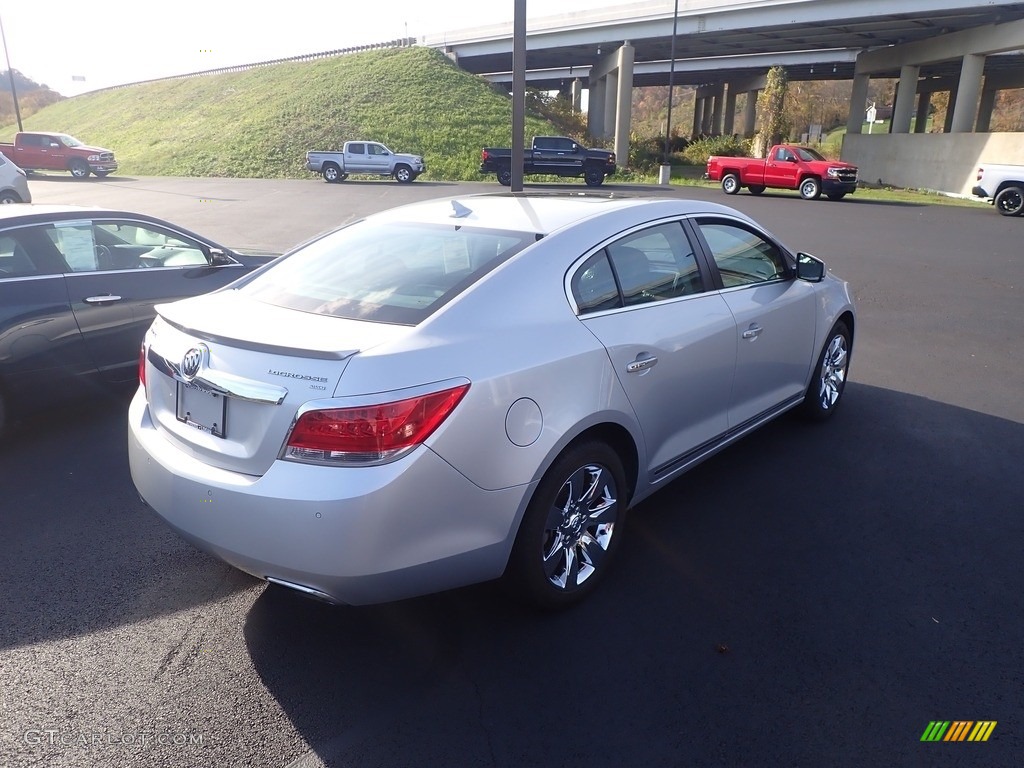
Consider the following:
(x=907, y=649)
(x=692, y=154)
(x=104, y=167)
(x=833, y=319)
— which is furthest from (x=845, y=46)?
(x=907, y=649)

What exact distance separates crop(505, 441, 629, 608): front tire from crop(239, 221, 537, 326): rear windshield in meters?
0.86

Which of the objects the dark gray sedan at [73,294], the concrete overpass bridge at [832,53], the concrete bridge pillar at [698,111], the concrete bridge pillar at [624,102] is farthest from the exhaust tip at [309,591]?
the concrete bridge pillar at [698,111]

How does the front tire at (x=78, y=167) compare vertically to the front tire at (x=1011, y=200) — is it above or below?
below

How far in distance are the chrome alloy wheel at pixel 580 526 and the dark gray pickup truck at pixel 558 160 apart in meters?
31.4

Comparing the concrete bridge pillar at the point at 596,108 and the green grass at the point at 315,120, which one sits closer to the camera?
the green grass at the point at 315,120

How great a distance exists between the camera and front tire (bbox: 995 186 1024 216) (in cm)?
2166

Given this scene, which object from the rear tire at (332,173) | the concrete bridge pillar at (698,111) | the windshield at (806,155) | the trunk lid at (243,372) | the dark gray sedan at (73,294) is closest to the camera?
the trunk lid at (243,372)

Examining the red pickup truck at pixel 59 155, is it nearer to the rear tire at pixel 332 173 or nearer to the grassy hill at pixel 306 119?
the grassy hill at pixel 306 119

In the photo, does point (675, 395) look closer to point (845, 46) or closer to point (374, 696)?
point (374, 696)

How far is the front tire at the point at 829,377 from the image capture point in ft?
18.2

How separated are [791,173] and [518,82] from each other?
21659mm

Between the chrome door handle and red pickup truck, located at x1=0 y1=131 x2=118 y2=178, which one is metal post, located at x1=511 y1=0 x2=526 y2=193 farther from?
red pickup truck, located at x1=0 y1=131 x2=118 y2=178

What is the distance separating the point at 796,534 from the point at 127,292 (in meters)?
4.75

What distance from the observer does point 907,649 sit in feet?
10.6
